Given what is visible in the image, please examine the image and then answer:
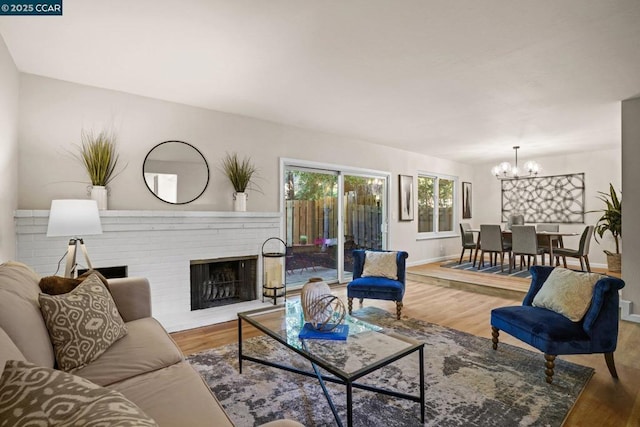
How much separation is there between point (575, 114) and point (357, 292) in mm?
3543

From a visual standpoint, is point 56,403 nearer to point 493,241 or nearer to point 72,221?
point 72,221

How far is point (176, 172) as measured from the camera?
369 cm

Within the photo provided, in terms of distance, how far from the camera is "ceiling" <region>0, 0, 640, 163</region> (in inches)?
80.1

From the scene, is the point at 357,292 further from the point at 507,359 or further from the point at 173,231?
the point at 173,231

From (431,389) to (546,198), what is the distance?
21.9ft

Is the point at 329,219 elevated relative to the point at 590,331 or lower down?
elevated

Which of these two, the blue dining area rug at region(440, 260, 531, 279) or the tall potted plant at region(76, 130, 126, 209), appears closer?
the tall potted plant at region(76, 130, 126, 209)

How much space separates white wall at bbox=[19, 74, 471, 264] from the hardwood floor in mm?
1644

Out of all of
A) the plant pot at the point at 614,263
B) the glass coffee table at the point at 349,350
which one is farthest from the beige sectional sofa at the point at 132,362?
the plant pot at the point at 614,263

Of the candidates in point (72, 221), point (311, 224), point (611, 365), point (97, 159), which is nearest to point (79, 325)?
point (72, 221)

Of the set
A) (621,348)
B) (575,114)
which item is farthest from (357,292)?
(575,114)

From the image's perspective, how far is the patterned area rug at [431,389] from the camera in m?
1.91

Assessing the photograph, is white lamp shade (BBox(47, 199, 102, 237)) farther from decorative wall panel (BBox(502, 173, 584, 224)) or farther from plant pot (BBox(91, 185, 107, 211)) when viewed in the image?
decorative wall panel (BBox(502, 173, 584, 224))

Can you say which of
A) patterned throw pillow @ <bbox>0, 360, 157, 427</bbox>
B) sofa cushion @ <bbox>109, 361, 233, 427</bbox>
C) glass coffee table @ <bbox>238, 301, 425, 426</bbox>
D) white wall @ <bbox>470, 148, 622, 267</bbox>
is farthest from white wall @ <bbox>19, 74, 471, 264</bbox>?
white wall @ <bbox>470, 148, 622, 267</bbox>
